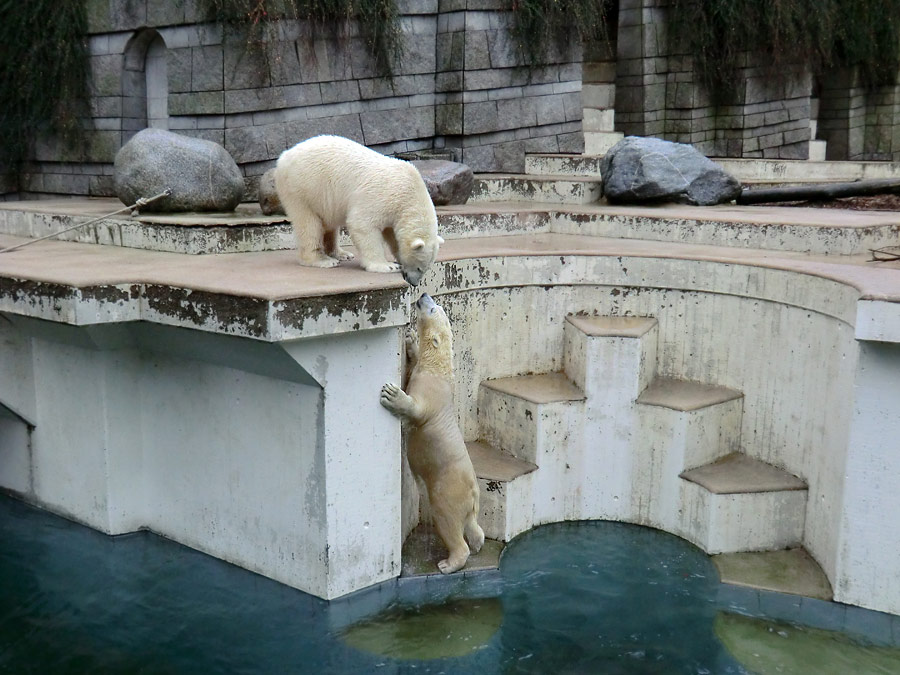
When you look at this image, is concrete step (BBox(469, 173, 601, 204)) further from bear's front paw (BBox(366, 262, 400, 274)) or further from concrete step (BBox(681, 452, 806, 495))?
bear's front paw (BBox(366, 262, 400, 274))

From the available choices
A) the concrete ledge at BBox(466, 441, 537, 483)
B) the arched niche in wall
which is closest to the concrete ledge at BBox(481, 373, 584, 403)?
the concrete ledge at BBox(466, 441, 537, 483)

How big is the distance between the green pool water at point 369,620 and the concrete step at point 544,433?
55cm

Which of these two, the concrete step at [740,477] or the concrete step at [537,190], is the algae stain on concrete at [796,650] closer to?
the concrete step at [740,477]

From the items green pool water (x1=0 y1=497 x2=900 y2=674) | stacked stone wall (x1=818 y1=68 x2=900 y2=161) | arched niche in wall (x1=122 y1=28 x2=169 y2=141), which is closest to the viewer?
green pool water (x1=0 y1=497 x2=900 y2=674)

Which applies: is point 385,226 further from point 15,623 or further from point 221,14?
point 221,14

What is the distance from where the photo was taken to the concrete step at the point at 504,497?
18.2 ft

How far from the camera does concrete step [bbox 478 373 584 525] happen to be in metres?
5.81

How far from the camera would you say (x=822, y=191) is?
8.39m

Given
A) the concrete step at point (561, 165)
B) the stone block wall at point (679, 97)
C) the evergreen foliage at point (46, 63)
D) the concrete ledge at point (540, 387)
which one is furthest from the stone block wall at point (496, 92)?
the concrete ledge at point (540, 387)

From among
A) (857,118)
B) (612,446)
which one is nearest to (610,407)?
(612,446)

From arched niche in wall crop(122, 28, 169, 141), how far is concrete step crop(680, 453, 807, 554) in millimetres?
5745

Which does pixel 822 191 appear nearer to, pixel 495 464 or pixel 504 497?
pixel 495 464

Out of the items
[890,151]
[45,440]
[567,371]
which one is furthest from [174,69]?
[890,151]

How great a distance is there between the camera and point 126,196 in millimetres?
6566
